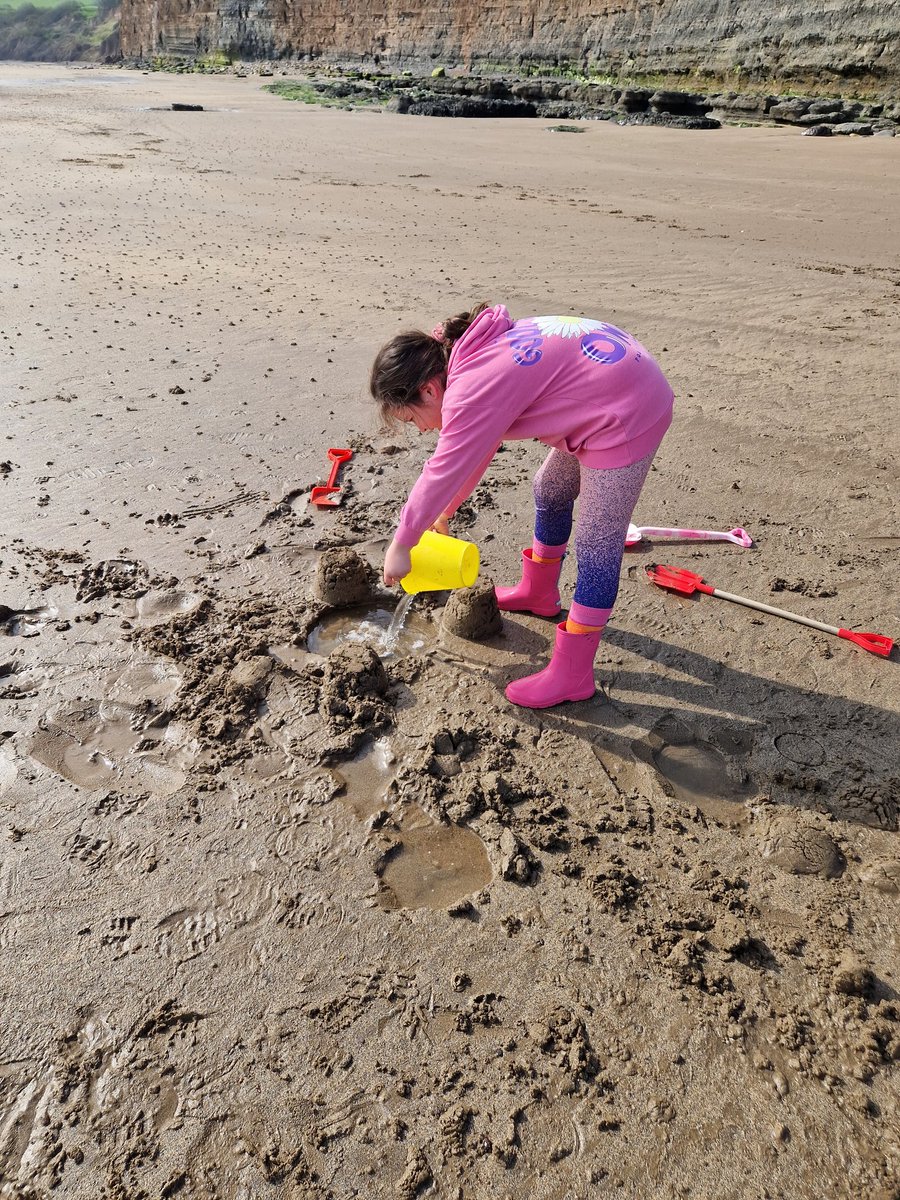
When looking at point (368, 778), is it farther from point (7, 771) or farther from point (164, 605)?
point (164, 605)

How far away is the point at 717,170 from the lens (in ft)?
34.9

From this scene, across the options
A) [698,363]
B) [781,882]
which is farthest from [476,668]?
[698,363]

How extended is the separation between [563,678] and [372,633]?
31.4 inches

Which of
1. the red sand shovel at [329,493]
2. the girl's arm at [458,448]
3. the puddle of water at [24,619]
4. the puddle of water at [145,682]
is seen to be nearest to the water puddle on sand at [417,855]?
the puddle of water at [145,682]

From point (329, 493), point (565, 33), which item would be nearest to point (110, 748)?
point (329, 493)

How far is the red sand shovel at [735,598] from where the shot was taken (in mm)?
2832

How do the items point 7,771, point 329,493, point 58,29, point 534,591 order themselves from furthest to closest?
point 58,29
point 329,493
point 534,591
point 7,771

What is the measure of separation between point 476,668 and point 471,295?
4.00m

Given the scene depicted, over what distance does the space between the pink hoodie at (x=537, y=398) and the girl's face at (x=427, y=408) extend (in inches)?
2.3

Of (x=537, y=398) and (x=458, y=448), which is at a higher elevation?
(x=537, y=398)

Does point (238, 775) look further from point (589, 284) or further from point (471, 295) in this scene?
point (589, 284)

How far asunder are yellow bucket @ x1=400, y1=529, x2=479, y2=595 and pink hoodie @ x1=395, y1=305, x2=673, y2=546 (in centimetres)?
42

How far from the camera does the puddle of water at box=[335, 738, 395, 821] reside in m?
2.26

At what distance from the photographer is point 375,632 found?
2984 millimetres
